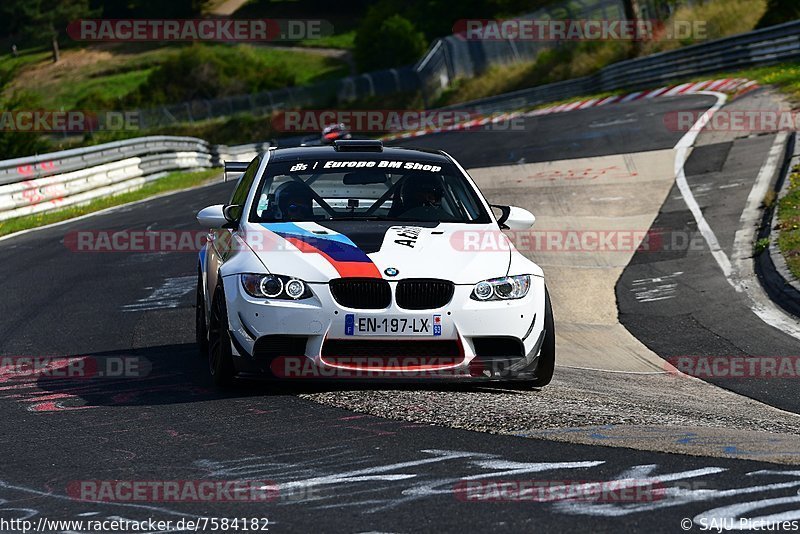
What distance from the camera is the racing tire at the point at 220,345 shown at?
7.37 meters

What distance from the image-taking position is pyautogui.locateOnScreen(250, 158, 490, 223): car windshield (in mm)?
8469

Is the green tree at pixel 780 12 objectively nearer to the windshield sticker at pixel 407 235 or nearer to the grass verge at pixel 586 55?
the grass verge at pixel 586 55

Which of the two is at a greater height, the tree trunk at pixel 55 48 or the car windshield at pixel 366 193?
the tree trunk at pixel 55 48

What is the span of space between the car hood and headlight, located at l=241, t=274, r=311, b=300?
5cm

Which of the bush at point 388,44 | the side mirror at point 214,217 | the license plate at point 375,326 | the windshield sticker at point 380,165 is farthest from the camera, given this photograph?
the bush at point 388,44

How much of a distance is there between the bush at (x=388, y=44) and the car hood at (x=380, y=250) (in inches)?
3013

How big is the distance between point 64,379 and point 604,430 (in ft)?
12.4

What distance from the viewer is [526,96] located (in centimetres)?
4288

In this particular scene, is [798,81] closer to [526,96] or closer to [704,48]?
[704,48]

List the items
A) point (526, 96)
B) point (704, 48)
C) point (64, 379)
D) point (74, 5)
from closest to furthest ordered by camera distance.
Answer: point (64, 379) < point (704, 48) < point (526, 96) < point (74, 5)

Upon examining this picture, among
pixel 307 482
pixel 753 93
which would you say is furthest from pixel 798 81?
pixel 307 482

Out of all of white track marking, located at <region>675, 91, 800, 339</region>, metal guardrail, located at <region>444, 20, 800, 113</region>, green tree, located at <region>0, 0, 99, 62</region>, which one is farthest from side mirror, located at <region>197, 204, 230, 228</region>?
green tree, located at <region>0, 0, 99, 62</region>

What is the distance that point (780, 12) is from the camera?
40125mm

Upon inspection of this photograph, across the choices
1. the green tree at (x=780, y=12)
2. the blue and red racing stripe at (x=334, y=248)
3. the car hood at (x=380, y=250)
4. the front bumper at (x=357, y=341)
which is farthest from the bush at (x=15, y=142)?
the front bumper at (x=357, y=341)
